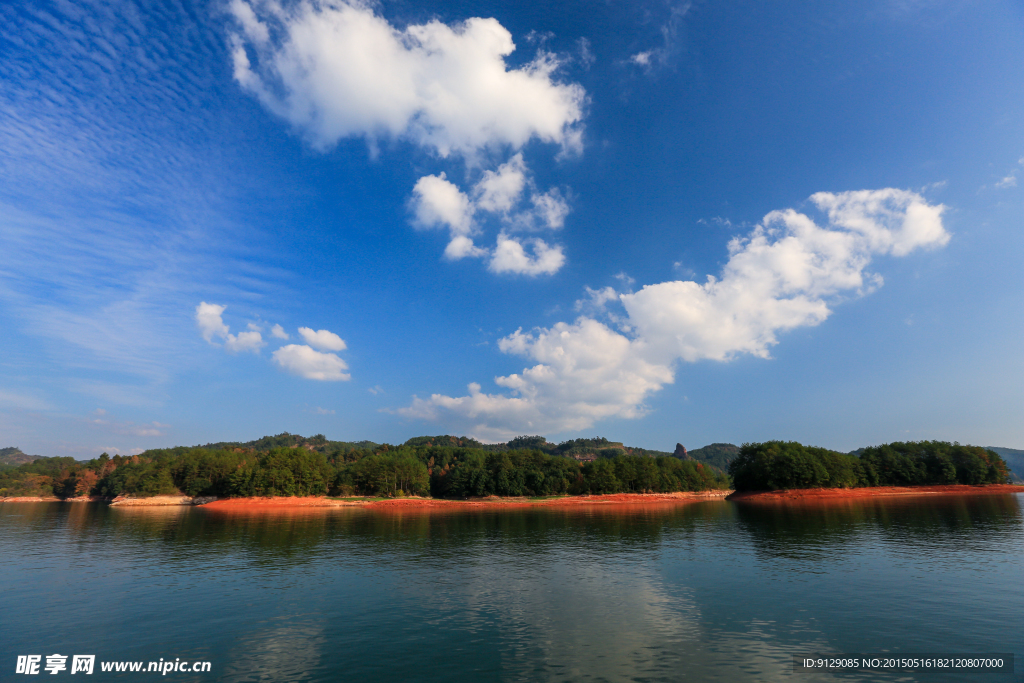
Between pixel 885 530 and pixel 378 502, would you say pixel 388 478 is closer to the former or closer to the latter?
pixel 378 502

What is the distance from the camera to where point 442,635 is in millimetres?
26172

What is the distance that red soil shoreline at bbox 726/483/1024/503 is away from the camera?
144500 mm

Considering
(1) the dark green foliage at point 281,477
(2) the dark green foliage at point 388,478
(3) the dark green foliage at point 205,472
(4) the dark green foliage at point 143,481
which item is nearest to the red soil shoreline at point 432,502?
(1) the dark green foliage at point 281,477

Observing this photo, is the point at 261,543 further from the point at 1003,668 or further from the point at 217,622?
the point at 1003,668

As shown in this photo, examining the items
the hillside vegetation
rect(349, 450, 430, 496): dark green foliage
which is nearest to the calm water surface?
the hillside vegetation

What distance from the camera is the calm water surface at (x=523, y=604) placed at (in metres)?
22.3

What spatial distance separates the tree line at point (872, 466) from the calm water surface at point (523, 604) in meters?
94.3

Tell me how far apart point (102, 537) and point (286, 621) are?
7110 cm

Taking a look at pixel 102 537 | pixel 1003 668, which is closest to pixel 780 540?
pixel 1003 668

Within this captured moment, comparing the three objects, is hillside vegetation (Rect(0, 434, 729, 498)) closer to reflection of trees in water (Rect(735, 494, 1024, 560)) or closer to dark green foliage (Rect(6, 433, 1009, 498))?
dark green foliage (Rect(6, 433, 1009, 498))

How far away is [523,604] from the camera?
107 feet

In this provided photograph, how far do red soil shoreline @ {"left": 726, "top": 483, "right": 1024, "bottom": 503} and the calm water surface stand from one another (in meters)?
87.7

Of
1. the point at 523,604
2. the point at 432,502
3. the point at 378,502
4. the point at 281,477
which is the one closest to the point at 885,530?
the point at 523,604

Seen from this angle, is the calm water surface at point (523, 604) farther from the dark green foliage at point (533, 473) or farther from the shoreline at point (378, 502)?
the dark green foliage at point (533, 473)
